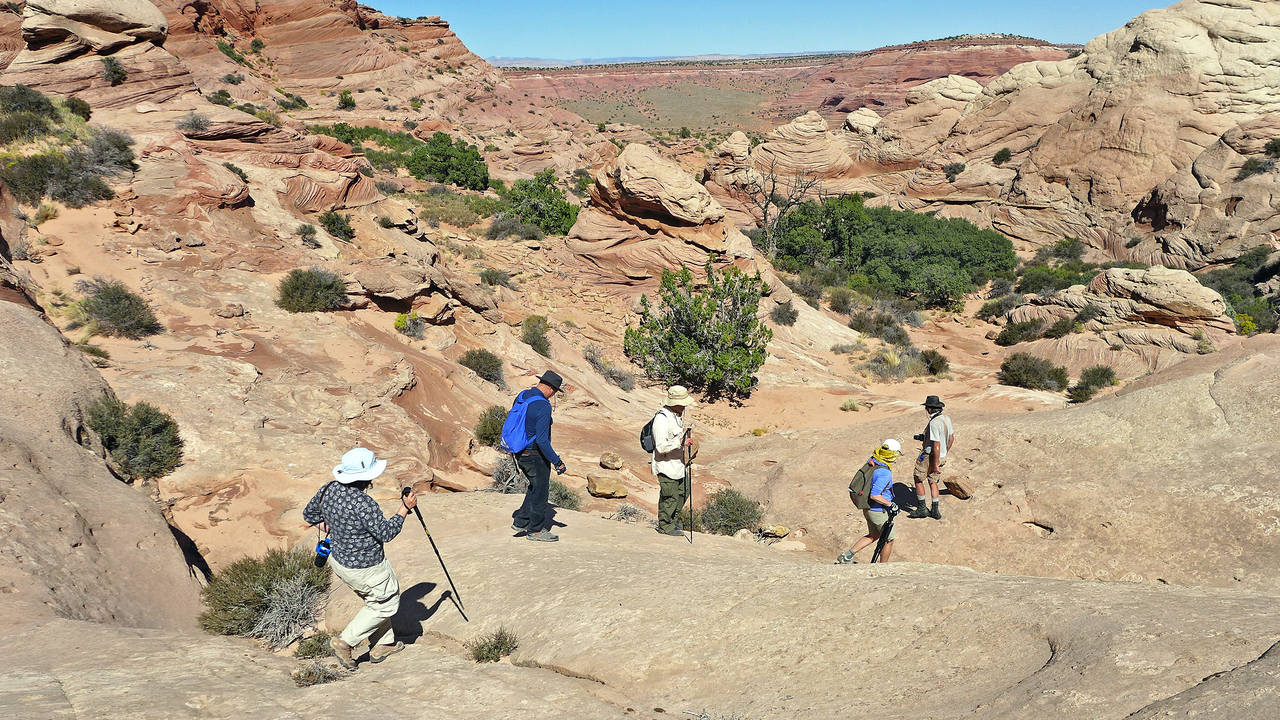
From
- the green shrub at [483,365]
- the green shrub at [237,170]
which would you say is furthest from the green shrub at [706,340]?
the green shrub at [237,170]

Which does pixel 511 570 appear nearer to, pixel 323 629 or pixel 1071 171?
pixel 323 629

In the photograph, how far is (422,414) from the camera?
1025 cm

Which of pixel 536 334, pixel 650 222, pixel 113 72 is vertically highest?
pixel 113 72

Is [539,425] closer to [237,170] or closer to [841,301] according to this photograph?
[237,170]

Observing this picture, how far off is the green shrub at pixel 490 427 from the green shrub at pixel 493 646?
5.77 metres

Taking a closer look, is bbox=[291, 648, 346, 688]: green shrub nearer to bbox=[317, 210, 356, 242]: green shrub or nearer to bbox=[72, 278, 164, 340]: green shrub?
bbox=[72, 278, 164, 340]: green shrub

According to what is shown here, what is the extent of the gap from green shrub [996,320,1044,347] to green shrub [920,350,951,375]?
14.2 feet

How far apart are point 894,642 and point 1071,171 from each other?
134ft

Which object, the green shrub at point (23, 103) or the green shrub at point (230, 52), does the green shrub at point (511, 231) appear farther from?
the green shrub at point (230, 52)

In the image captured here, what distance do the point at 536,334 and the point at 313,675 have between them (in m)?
12.3

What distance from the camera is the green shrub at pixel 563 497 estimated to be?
347 inches

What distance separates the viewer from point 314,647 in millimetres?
4699

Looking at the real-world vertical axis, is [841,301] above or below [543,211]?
below

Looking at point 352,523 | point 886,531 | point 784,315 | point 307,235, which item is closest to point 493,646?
point 352,523
